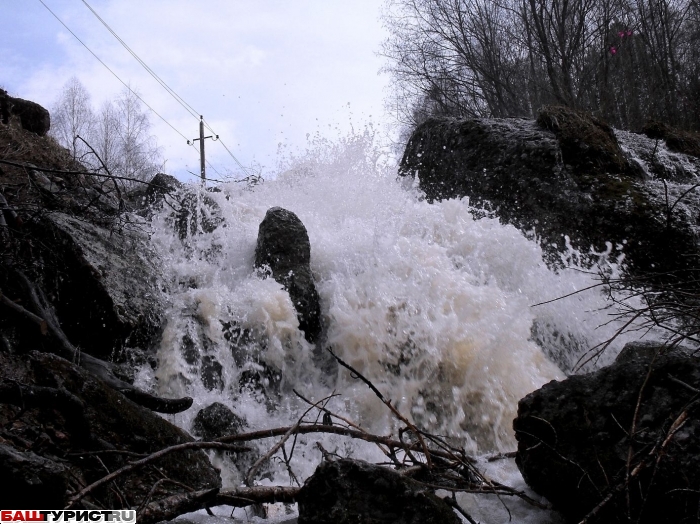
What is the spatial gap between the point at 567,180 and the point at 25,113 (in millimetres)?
9728

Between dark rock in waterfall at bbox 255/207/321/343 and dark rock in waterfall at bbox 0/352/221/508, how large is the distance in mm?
2718

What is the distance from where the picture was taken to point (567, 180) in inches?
271

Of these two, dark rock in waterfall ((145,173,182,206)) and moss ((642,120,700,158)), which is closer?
dark rock in waterfall ((145,173,182,206))

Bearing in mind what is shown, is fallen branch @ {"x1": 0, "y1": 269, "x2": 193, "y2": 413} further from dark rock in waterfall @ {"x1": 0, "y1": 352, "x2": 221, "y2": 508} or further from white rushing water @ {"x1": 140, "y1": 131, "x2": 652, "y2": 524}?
white rushing water @ {"x1": 140, "y1": 131, "x2": 652, "y2": 524}

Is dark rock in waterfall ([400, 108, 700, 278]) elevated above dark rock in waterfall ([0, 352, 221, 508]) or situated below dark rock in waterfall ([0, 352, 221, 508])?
above

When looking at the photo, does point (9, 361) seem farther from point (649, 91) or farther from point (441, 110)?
point (441, 110)

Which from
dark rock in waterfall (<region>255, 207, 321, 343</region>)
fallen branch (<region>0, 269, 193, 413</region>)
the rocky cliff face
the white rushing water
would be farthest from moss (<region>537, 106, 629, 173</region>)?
fallen branch (<region>0, 269, 193, 413</region>)

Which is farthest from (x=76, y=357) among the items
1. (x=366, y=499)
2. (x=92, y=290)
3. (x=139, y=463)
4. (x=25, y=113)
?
(x=25, y=113)

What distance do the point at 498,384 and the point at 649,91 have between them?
1294cm

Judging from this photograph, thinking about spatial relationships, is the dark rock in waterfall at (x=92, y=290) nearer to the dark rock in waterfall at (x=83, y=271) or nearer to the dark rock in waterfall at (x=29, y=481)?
the dark rock in waterfall at (x=83, y=271)

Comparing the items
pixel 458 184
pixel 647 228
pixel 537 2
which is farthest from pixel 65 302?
pixel 537 2

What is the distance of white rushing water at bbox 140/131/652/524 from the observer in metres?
4.09

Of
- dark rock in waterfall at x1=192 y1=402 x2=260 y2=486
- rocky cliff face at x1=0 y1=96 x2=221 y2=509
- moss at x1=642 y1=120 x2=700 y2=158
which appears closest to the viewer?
rocky cliff face at x1=0 y1=96 x2=221 y2=509

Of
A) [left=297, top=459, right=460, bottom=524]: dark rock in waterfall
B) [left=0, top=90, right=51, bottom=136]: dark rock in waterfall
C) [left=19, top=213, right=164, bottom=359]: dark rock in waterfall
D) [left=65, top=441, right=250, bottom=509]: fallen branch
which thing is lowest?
[left=297, top=459, right=460, bottom=524]: dark rock in waterfall
